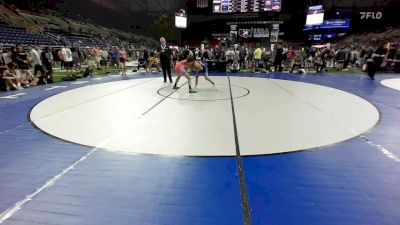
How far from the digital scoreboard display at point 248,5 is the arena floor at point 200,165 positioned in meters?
20.5

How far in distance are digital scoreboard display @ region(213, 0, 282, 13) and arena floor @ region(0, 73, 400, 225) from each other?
20.5m

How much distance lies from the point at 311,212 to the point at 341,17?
38.4m

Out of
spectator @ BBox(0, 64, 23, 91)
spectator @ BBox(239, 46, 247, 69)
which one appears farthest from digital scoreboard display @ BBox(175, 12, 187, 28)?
spectator @ BBox(0, 64, 23, 91)

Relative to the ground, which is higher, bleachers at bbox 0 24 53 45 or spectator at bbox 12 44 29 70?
bleachers at bbox 0 24 53 45

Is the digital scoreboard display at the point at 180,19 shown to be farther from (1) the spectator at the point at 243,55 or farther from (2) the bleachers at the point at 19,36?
(2) the bleachers at the point at 19,36

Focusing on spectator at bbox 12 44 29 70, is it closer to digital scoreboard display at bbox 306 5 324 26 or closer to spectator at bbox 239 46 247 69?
spectator at bbox 239 46 247 69

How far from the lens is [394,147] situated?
12.3 ft

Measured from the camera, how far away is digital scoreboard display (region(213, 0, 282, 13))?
23.9 metres

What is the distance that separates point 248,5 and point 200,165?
24.0 meters

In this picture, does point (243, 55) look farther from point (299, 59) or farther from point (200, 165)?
point (200, 165)

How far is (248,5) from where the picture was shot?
24.1 m

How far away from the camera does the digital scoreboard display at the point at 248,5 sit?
23.9 m

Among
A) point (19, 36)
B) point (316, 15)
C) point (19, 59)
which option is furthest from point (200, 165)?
point (19, 36)

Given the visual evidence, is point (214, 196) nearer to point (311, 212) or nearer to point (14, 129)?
point (311, 212)
